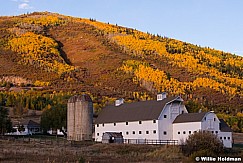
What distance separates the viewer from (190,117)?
62375mm

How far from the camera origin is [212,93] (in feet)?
635

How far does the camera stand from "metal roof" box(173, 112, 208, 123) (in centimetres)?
6103

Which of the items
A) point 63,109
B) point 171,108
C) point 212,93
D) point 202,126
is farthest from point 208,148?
point 212,93

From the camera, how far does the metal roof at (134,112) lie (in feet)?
213

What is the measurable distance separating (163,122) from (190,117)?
3.97 metres

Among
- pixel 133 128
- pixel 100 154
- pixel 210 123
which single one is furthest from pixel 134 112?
pixel 100 154

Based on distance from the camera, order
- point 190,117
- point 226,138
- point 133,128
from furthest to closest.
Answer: point 133,128, point 226,138, point 190,117

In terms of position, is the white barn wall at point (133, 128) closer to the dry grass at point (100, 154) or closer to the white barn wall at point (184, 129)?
the white barn wall at point (184, 129)

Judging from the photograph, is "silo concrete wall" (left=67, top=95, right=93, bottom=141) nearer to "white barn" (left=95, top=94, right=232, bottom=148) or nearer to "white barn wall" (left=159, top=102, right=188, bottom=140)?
"white barn" (left=95, top=94, right=232, bottom=148)

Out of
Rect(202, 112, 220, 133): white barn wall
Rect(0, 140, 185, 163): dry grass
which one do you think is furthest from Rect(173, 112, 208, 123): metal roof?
Rect(0, 140, 185, 163): dry grass

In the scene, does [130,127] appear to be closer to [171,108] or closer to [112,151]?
[171,108]

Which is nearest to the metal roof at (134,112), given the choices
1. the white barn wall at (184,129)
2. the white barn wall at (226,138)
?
the white barn wall at (184,129)

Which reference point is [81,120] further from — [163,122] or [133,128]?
[163,122]

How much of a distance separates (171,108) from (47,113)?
34516mm
